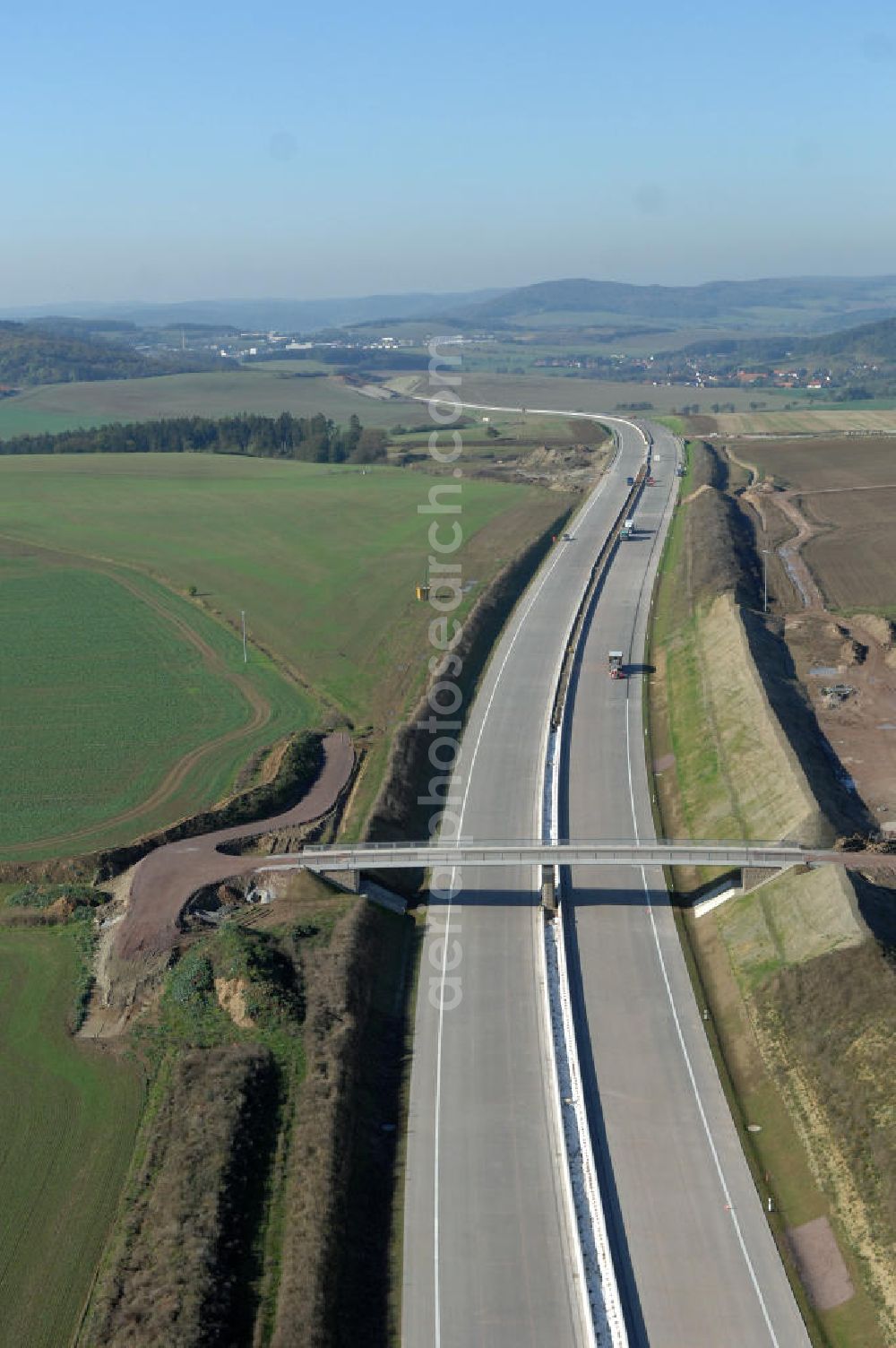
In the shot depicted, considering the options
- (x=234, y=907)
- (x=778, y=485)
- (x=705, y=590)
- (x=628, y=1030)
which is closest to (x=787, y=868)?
(x=628, y=1030)

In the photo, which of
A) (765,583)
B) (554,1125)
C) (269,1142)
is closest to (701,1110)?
(554,1125)

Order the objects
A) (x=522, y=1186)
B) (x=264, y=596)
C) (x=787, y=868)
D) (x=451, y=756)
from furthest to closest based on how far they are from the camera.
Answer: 1. (x=264, y=596)
2. (x=451, y=756)
3. (x=787, y=868)
4. (x=522, y=1186)

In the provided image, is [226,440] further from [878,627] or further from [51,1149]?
[51,1149]

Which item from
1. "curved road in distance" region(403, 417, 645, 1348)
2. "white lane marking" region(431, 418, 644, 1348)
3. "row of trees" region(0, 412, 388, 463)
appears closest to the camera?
"curved road in distance" region(403, 417, 645, 1348)

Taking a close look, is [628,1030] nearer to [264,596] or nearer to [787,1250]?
[787,1250]

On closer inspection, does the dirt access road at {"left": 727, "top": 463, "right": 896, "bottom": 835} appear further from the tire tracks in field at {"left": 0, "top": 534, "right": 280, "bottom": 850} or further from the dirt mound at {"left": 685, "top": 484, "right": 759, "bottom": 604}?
the tire tracks in field at {"left": 0, "top": 534, "right": 280, "bottom": 850}

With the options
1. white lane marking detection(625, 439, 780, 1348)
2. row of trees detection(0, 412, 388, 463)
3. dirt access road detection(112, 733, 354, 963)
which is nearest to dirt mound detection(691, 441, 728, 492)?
row of trees detection(0, 412, 388, 463)

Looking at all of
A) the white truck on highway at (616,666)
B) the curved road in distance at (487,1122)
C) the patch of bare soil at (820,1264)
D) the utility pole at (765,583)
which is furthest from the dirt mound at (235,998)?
the utility pole at (765,583)
